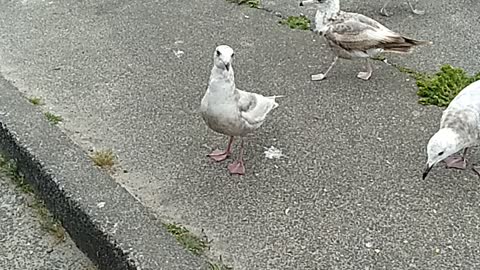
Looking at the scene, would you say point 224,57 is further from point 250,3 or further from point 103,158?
point 250,3

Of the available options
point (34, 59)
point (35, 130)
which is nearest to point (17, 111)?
point (35, 130)

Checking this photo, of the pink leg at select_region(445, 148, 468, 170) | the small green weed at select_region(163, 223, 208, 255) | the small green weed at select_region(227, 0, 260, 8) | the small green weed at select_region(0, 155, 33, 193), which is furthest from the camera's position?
the small green weed at select_region(227, 0, 260, 8)

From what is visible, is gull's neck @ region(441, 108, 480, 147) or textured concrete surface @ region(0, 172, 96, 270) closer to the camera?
textured concrete surface @ region(0, 172, 96, 270)

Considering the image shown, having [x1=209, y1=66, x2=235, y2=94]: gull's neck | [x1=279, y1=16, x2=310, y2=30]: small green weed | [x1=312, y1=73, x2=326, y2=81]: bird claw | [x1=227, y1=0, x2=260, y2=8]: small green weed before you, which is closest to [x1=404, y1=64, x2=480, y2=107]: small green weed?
[x1=312, y1=73, x2=326, y2=81]: bird claw

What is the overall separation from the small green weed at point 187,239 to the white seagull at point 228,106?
0.55 meters

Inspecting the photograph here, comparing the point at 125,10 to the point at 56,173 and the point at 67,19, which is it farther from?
the point at 56,173

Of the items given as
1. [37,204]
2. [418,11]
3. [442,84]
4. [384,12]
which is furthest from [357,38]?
[37,204]

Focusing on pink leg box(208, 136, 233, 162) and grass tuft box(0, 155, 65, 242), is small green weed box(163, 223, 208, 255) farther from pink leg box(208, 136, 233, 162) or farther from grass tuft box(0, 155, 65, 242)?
pink leg box(208, 136, 233, 162)

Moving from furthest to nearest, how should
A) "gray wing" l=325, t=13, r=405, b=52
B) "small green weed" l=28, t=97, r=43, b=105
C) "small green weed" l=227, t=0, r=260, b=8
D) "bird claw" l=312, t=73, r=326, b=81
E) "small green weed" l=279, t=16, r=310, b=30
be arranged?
"small green weed" l=227, t=0, r=260, b=8 → "small green weed" l=279, t=16, r=310, b=30 → "bird claw" l=312, t=73, r=326, b=81 → "gray wing" l=325, t=13, r=405, b=52 → "small green weed" l=28, t=97, r=43, b=105

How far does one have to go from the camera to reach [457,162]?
3.64m

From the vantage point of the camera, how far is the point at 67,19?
5.43 m

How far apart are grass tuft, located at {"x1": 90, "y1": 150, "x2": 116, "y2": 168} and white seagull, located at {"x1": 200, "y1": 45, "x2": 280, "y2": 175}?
52cm

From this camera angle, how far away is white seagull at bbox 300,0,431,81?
173 inches

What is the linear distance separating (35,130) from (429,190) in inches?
76.0
